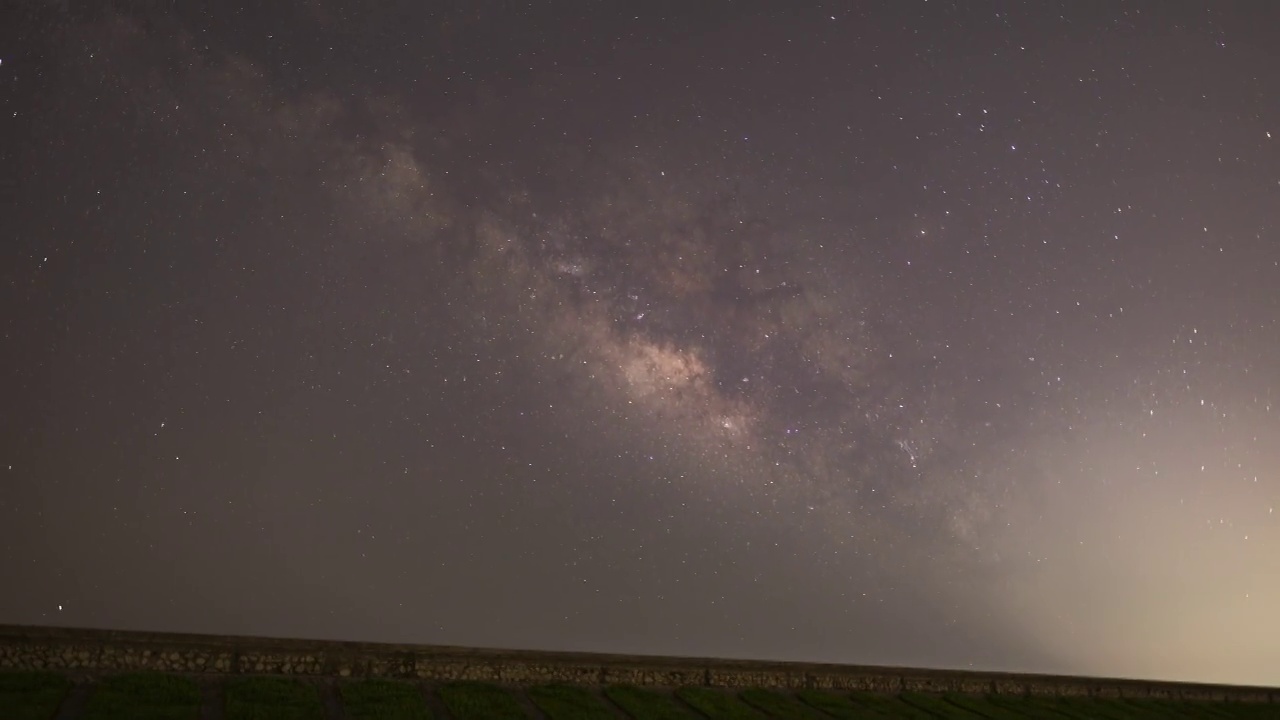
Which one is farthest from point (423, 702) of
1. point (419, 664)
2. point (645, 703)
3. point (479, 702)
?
point (645, 703)

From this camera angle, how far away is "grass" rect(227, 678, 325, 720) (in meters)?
14.5

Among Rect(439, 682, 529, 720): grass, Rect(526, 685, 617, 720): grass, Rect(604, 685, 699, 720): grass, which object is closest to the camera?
Rect(439, 682, 529, 720): grass

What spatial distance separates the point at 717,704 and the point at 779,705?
1.64 meters

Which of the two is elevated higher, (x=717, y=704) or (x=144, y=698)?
(x=717, y=704)

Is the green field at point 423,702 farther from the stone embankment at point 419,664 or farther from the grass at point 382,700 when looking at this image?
the stone embankment at point 419,664

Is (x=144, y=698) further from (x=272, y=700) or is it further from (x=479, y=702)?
(x=479, y=702)

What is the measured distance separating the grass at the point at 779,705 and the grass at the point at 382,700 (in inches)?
287

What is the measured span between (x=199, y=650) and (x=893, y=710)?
1492cm

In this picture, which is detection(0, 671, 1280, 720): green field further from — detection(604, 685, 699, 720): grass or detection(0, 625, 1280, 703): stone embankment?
detection(0, 625, 1280, 703): stone embankment

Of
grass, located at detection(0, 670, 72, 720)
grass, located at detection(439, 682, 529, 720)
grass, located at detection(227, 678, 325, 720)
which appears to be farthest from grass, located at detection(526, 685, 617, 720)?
grass, located at detection(0, 670, 72, 720)

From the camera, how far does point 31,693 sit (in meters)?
14.0

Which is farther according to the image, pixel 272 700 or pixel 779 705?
pixel 779 705

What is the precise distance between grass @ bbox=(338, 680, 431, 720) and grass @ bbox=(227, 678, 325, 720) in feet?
1.84

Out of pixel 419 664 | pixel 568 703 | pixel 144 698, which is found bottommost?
pixel 144 698
